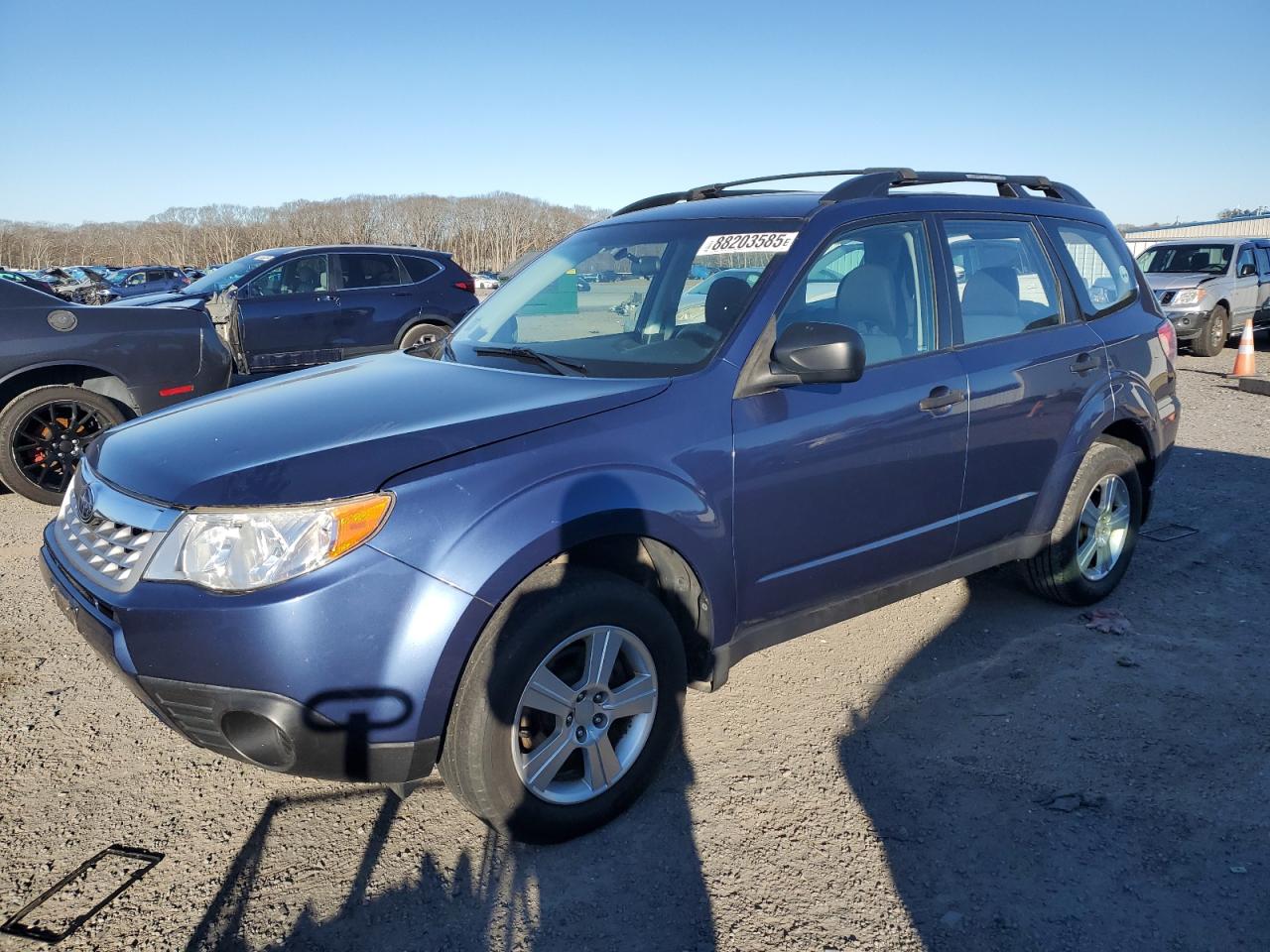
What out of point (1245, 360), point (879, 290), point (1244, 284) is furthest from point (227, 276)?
point (1244, 284)

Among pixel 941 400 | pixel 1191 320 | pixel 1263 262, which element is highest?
pixel 1263 262

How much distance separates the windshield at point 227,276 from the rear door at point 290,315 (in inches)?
12.2

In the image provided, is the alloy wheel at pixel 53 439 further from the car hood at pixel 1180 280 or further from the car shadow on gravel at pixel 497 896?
the car hood at pixel 1180 280

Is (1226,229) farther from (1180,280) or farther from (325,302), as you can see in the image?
(325,302)

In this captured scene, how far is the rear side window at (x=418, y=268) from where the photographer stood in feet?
38.4

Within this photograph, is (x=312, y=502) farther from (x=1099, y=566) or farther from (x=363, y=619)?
(x=1099, y=566)

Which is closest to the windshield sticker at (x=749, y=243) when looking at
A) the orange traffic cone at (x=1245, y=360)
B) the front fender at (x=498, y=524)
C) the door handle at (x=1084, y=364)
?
the front fender at (x=498, y=524)

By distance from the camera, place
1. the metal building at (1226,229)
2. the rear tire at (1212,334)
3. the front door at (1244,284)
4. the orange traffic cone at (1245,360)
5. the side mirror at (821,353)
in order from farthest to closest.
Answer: the metal building at (1226,229)
the front door at (1244,284)
the rear tire at (1212,334)
the orange traffic cone at (1245,360)
the side mirror at (821,353)

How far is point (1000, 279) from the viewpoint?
3971mm

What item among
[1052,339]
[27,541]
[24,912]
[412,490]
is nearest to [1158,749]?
[1052,339]

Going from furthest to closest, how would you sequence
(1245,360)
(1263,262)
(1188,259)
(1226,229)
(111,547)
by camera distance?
(1226,229) < (1263,262) < (1188,259) < (1245,360) < (111,547)

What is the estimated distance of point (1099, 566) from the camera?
14.9 ft

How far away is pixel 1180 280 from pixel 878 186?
13.0 m

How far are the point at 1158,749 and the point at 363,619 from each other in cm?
278
